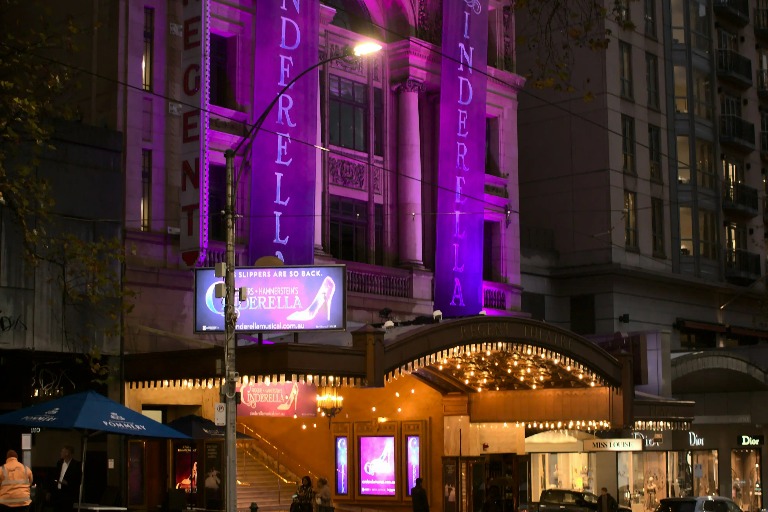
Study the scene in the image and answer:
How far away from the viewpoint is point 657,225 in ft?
188

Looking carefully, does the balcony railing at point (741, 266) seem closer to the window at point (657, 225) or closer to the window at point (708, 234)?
the window at point (708, 234)

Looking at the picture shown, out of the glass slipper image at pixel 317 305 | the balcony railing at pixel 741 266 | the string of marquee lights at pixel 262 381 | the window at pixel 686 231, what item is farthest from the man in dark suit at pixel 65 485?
the balcony railing at pixel 741 266

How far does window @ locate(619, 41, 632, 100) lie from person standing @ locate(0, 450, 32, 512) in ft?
127

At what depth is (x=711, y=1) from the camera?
62281 millimetres

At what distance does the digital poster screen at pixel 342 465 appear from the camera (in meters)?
38.6

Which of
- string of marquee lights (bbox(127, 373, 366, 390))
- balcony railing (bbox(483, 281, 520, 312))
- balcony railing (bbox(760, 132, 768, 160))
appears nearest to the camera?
string of marquee lights (bbox(127, 373, 366, 390))

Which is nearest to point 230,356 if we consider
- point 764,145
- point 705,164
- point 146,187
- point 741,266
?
point 146,187

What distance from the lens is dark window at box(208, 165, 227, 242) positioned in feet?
118

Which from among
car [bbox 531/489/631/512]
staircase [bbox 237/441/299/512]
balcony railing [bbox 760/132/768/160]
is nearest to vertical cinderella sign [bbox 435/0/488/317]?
car [bbox 531/489/631/512]

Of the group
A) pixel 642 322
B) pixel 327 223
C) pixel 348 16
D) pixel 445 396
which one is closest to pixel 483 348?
pixel 445 396

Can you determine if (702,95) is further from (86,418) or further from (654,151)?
(86,418)

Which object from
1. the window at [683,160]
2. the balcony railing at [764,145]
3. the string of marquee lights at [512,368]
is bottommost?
the string of marquee lights at [512,368]

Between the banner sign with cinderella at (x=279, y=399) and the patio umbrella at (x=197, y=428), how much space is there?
89cm

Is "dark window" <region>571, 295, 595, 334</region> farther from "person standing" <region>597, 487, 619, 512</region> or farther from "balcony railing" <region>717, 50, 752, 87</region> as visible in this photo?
"person standing" <region>597, 487, 619, 512</region>
